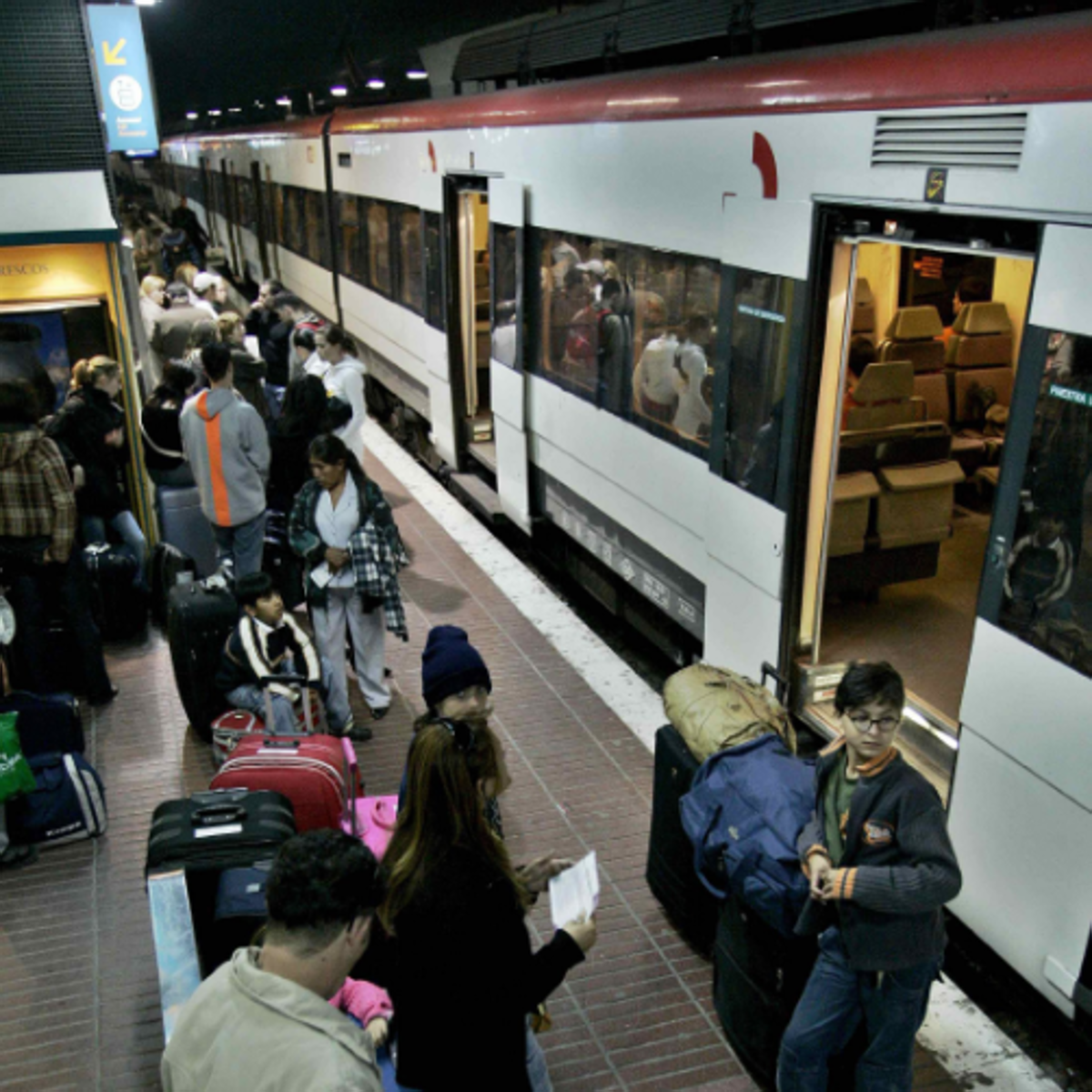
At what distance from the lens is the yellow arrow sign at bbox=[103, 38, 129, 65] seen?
10.5 meters

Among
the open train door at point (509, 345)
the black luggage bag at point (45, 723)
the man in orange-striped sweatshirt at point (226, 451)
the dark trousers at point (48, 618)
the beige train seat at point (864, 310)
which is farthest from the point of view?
the beige train seat at point (864, 310)

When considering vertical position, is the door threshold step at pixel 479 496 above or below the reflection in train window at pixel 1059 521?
below

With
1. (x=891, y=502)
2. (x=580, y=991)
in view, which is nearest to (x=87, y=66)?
(x=891, y=502)

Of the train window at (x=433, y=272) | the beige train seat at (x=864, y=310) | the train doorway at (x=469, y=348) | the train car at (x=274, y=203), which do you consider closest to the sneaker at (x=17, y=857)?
the train doorway at (x=469, y=348)

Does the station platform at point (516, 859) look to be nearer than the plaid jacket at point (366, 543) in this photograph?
Yes

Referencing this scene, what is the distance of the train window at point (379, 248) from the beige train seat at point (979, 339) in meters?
4.95

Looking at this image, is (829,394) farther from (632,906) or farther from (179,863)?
(179,863)

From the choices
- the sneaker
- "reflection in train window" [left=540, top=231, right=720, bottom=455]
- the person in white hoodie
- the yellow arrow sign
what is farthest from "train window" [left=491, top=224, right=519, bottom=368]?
the yellow arrow sign

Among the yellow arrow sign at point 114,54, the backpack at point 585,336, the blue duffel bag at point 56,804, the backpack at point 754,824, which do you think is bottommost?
the blue duffel bag at point 56,804

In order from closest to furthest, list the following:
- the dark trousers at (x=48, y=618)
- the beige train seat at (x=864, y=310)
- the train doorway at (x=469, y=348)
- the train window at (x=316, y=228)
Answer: the dark trousers at (x=48, y=618)
the beige train seat at (x=864, y=310)
the train doorway at (x=469, y=348)
the train window at (x=316, y=228)

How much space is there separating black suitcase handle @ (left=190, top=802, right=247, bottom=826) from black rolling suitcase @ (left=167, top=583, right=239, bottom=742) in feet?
5.24

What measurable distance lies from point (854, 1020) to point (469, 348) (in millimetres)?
6506

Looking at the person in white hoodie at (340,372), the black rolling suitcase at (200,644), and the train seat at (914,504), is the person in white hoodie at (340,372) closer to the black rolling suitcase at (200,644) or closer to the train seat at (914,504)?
the black rolling suitcase at (200,644)

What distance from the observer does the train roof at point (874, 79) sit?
3021 mm
